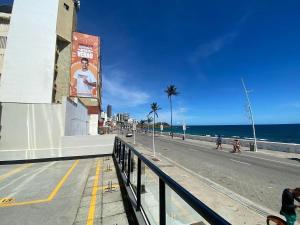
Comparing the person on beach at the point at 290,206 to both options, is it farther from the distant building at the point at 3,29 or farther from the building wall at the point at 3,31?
the distant building at the point at 3,29

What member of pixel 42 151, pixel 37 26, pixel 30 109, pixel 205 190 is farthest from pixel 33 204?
pixel 37 26

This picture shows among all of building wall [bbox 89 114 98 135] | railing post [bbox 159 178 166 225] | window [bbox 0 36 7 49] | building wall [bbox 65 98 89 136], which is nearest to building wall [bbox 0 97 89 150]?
building wall [bbox 65 98 89 136]

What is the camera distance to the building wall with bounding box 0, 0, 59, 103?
106ft

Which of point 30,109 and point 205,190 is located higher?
point 30,109

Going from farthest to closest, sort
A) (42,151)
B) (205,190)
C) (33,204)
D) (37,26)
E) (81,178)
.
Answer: (37,26), (42,151), (81,178), (205,190), (33,204)

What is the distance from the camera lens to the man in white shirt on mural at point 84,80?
146 feet

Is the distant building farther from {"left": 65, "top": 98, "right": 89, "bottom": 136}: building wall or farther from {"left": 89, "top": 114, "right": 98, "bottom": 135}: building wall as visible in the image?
{"left": 89, "top": 114, "right": 98, "bottom": 135}: building wall

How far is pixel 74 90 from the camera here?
43750 mm

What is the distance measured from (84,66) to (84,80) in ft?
10.7

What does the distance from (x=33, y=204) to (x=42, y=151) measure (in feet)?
31.5

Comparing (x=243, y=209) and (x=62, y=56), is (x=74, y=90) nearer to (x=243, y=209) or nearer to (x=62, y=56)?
(x=62, y=56)

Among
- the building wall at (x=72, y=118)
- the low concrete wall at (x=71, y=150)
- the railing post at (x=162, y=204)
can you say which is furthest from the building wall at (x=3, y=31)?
the railing post at (x=162, y=204)

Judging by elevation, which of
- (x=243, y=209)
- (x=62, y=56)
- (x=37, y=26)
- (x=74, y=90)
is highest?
(x=37, y=26)

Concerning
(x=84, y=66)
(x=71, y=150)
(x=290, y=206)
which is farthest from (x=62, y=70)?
(x=290, y=206)
